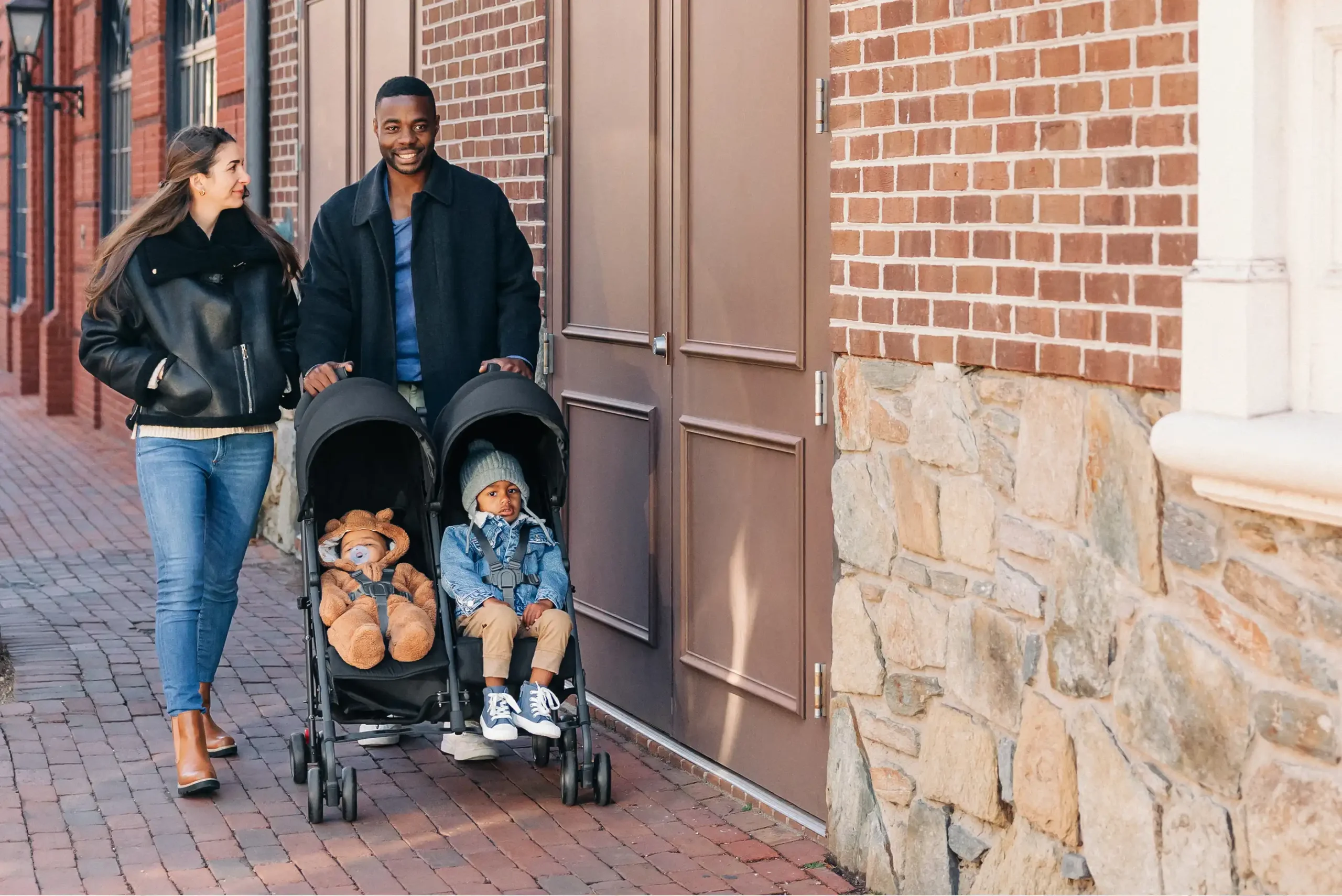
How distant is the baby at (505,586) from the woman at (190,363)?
835mm

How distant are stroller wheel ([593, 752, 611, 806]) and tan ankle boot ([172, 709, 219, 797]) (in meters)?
1.24

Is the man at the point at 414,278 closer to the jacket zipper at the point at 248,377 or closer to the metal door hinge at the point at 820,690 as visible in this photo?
the jacket zipper at the point at 248,377

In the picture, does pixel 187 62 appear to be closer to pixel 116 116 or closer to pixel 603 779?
pixel 116 116

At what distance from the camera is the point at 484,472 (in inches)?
218

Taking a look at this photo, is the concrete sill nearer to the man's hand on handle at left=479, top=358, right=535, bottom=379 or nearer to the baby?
the baby

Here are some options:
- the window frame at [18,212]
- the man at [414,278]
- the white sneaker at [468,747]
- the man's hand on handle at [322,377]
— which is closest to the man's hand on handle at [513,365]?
the man at [414,278]

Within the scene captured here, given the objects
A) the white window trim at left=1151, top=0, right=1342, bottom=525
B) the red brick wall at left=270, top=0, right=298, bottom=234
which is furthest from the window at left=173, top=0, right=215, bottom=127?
the white window trim at left=1151, top=0, right=1342, bottom=525

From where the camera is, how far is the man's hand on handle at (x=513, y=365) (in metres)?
5.72

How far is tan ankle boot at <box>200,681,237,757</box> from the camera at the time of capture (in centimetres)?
614

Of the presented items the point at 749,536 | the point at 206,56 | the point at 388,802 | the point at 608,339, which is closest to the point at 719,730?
the point at 749,536

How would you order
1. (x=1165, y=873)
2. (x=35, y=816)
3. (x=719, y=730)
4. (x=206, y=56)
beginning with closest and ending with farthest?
(x=1165, y=873) < (x=35, y=816) < (x=719, y=730) < (x=206, y=56)

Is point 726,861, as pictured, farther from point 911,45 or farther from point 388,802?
point 911,45

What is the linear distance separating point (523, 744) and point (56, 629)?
3013mm

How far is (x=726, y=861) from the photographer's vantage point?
16.8ft
